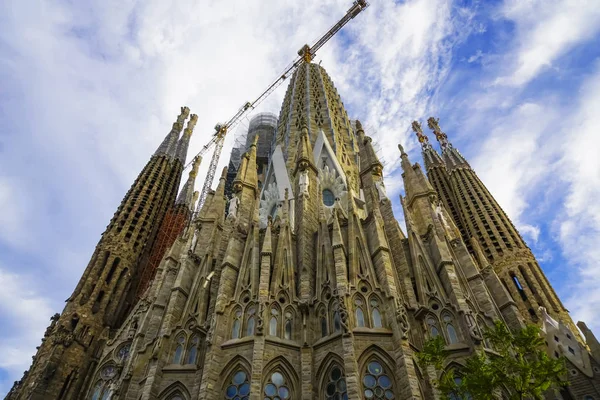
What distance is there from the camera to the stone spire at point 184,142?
4250 cm

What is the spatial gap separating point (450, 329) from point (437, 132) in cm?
4055

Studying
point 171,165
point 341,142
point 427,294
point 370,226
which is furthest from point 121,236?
point 427,294

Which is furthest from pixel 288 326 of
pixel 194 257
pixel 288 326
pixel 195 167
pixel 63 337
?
pixel 195 167

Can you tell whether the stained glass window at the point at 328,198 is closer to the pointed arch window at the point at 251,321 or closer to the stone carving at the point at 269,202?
the stone carving at the point at 269,202

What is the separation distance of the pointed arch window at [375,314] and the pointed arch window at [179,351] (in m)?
6.06

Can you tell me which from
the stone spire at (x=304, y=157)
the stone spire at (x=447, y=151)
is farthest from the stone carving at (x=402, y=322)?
the stone spire at (x=447, y=151)

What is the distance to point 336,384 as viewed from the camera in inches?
423

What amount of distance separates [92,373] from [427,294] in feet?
56.7

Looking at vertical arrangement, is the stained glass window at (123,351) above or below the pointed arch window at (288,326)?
above

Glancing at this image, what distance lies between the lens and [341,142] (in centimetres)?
2486

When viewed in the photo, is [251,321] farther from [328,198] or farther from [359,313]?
[328,198]

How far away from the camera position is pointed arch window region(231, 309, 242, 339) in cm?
1245

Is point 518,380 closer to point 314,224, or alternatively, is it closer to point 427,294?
point 427,294

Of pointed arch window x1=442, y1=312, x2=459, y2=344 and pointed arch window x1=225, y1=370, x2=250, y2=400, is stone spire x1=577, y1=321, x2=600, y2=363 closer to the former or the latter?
pointed arch window x1=442, y1=312, x2=459, y2=344
